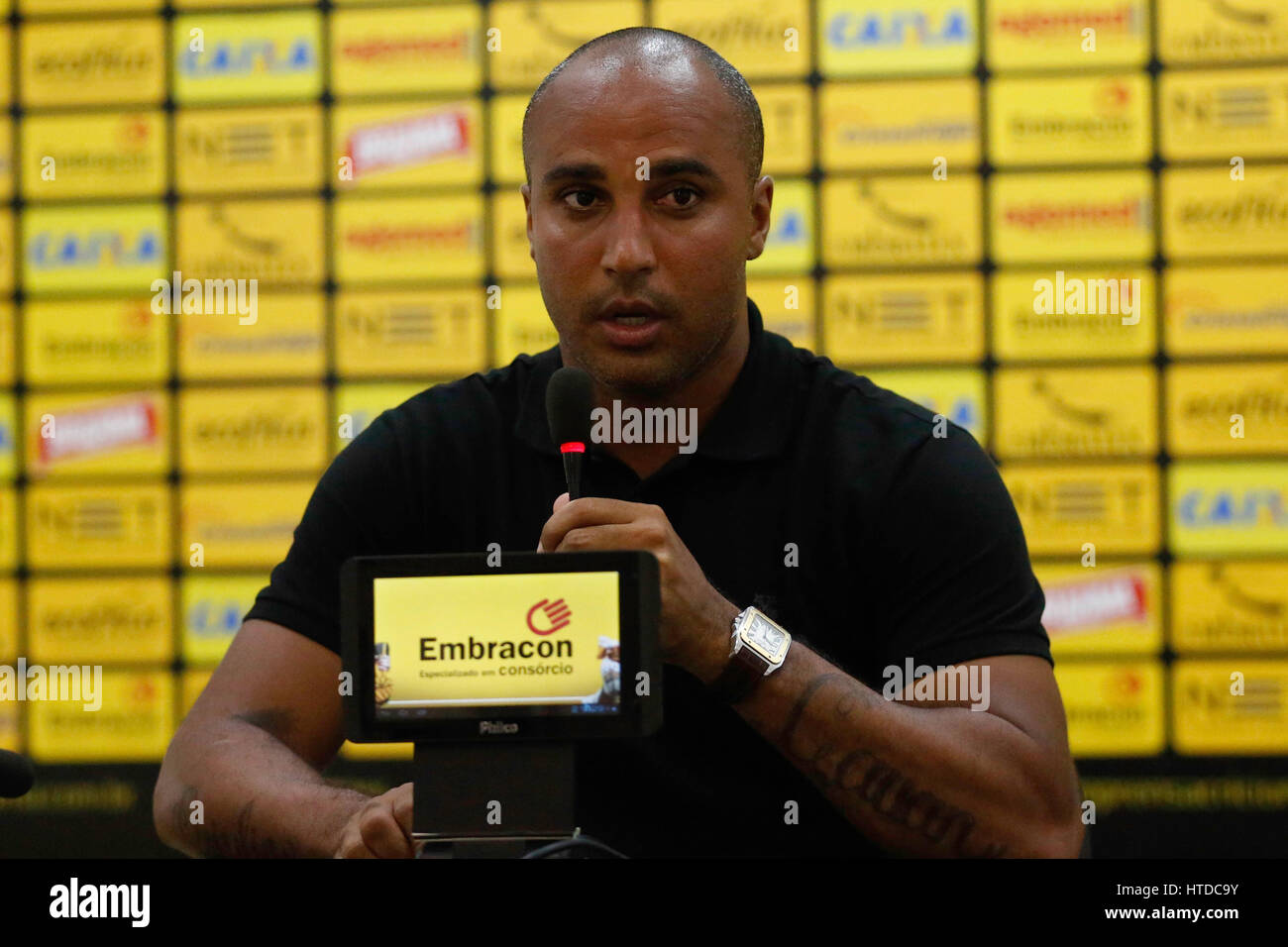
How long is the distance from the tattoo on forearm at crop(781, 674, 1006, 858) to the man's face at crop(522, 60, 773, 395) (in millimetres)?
395

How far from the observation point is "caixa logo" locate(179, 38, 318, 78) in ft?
9.44

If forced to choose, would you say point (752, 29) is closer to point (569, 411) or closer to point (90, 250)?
point (90, 250)

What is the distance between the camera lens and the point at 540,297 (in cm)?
283

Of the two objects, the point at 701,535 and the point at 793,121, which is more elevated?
A: the point at 793,121

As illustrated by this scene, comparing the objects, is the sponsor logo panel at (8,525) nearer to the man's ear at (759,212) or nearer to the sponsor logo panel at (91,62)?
the sponsor logo panel at (91,62)

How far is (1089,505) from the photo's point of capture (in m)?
2.71

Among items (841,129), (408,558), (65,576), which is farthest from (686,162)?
(65,576)

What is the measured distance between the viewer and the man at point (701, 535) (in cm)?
112

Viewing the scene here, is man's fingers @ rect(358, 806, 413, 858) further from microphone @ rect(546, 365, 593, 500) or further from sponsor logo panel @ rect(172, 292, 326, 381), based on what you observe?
sponsor logo panel @ rect(172, 292, 326, 381)

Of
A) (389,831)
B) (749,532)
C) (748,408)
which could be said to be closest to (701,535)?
(749,532)

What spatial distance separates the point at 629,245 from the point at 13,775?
2.21 feet

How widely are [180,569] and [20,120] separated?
1.06 metres

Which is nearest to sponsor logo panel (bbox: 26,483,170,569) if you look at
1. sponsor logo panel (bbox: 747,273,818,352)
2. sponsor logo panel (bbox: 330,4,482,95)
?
sponsor logo panel (bbox: 330,4,482,95)

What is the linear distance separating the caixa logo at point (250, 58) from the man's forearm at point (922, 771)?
7.50 ft
